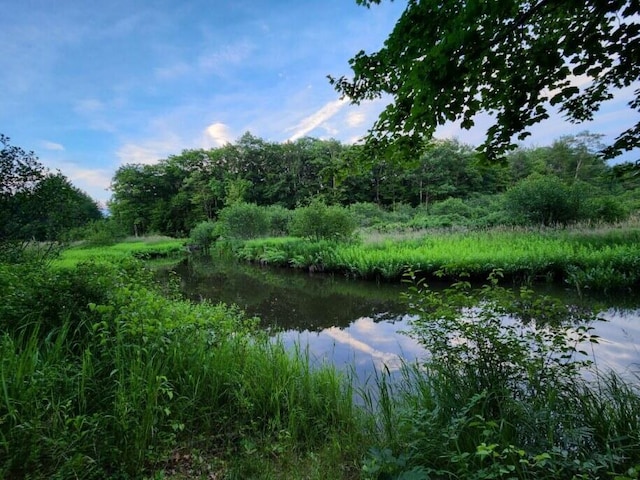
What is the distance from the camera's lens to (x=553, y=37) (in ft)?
8.81

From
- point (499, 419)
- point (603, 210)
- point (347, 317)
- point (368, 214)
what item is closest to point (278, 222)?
point (368, 214)

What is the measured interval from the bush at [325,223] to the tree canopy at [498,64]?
12.6 meters

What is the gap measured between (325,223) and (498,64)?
13.3 metres

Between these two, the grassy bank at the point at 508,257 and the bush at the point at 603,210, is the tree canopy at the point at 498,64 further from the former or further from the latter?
the bush at the point at 603,210

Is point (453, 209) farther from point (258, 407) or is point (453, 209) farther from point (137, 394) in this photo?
point (137, 394)

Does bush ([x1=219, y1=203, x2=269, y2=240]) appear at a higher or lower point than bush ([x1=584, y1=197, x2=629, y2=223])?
higher

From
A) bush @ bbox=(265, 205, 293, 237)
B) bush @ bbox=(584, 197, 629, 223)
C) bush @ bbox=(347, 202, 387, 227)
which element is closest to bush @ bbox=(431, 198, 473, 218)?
bush @ bbox=(347, 202, 387, 227)

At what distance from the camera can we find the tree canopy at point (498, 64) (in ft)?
7.32

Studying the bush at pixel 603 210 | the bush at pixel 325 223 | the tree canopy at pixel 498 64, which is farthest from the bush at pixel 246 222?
the tree canopy at pixel 498 64

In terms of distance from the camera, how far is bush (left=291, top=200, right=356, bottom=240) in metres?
15.7

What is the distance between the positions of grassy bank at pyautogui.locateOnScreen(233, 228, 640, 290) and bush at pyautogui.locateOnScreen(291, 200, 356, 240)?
47.1 inches

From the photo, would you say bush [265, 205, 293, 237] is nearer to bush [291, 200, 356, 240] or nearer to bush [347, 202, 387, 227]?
bush [347, 202, 387, 227]

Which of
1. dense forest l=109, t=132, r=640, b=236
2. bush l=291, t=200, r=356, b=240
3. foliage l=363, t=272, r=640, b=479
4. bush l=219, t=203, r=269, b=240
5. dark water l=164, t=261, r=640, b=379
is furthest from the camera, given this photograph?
dense forest l=109, t=132, r=640, b=236

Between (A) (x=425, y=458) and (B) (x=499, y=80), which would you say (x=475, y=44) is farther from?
(A) (x=425, y=458)
